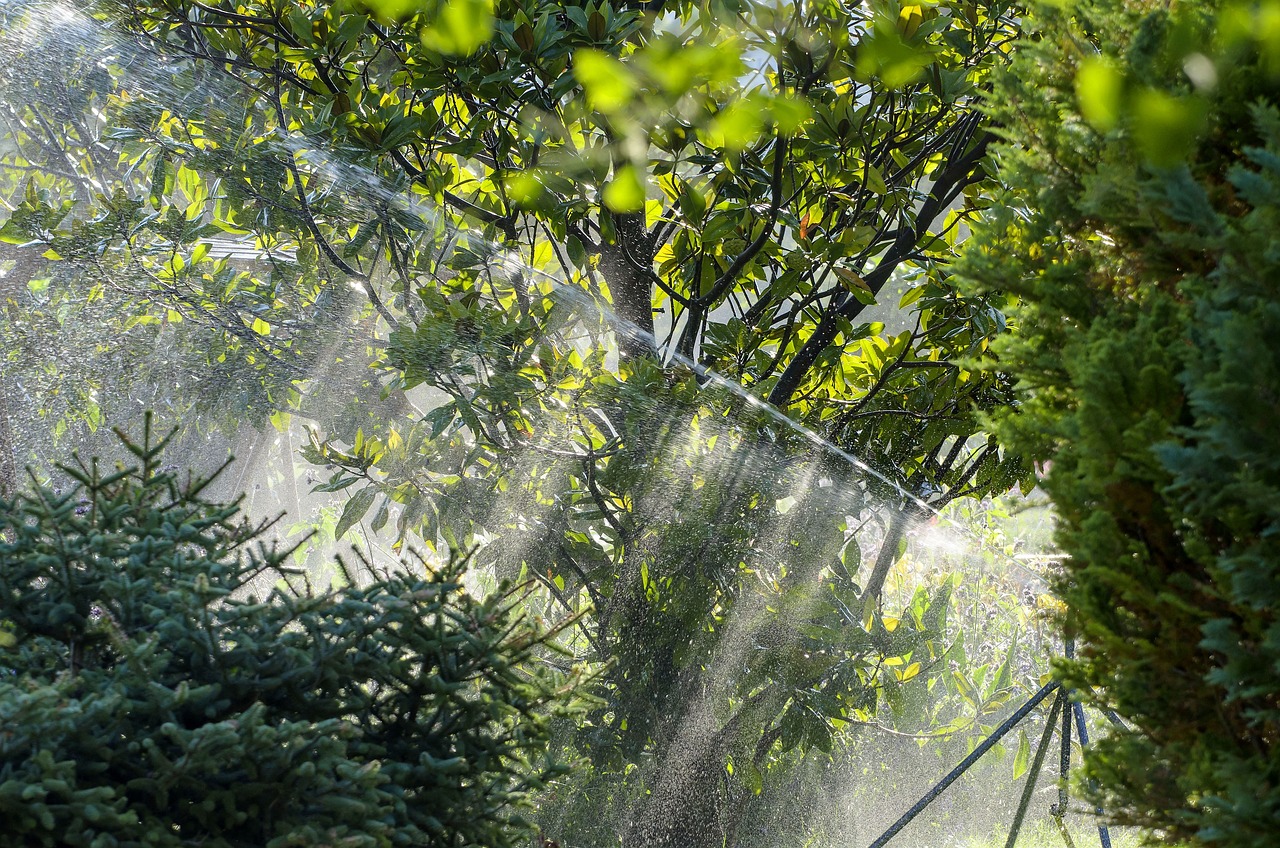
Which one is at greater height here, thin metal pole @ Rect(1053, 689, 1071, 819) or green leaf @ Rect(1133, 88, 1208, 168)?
green leaf @ Rect(1133, 88, 1208, 168)

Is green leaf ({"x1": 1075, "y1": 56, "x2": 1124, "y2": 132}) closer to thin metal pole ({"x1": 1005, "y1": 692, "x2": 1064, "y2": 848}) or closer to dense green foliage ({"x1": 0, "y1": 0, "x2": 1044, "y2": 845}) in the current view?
dense green foliage ({"x1": 0, "y1": 0, "x2": 1044, "y2": 845})

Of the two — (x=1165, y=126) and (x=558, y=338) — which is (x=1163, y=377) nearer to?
(x=1165, y=126)

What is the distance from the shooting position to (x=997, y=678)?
2230 mm

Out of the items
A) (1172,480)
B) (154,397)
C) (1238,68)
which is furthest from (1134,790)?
(154,397)

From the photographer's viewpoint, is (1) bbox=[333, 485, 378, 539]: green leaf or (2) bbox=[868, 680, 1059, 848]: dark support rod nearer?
(2) bbox=[868, 680, 1059, 848]: dark support rod

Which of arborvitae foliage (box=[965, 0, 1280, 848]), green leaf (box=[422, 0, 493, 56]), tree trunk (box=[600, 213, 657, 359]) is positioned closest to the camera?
arborvitae foliage (box=[965, 0, 1280, 848])

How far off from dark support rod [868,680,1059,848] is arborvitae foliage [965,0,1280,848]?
1.04 meters

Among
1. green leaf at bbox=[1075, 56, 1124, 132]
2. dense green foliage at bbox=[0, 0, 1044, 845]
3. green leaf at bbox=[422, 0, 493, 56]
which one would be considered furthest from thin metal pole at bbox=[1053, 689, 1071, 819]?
green leaf at bbox=[422, 0, 493, 56]

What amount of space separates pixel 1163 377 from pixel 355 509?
1.71m

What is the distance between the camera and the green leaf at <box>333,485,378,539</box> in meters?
2.20

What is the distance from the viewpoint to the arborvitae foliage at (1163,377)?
0.89 metres

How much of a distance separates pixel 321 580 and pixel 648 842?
3.10ft

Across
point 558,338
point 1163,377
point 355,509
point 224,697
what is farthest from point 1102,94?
point 355,509

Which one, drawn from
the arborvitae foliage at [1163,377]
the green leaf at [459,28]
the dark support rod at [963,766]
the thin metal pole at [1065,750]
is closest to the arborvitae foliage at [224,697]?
the arborvitae foliage at [1163,377]
